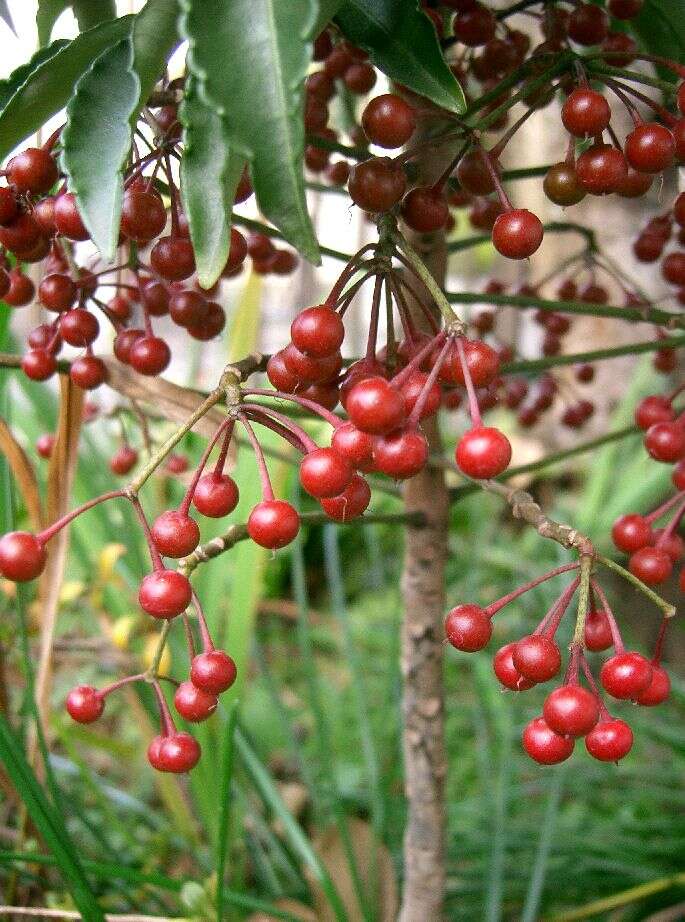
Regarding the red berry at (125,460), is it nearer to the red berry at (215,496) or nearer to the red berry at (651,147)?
the red berry at (215,496)

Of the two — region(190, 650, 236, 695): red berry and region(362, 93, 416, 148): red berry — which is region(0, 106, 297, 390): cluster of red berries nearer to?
region(362, 93, 416, 148): red berry

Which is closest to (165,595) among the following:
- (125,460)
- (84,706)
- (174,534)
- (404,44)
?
(174,534)

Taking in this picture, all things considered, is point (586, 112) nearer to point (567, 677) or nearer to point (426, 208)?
point (426, 208)

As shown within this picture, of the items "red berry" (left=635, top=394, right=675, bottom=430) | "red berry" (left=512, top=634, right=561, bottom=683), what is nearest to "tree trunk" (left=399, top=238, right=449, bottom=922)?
"red berry" (left=635, top=394, right=675, bottom=430)

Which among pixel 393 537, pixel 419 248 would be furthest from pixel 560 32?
pixel 393 537

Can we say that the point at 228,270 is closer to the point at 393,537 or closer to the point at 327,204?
the point at 393,537

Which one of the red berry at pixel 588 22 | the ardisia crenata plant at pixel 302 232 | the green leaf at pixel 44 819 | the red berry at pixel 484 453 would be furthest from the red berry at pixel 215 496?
the red berry at pixel 588 22
